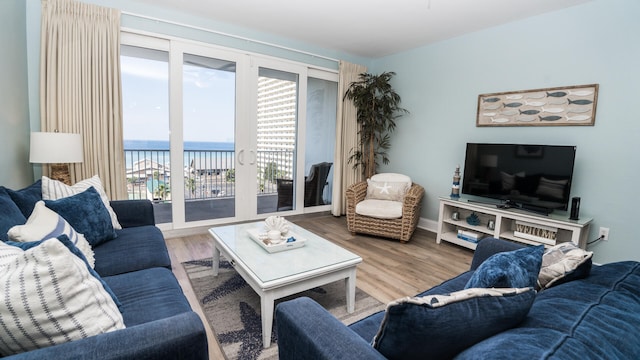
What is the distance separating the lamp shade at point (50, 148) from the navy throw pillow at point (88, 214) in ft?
1.95

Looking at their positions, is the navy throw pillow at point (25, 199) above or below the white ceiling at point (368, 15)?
below

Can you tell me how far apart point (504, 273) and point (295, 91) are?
391cm

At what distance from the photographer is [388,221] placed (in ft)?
12.1

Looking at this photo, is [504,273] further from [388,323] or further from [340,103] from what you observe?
[340,103]

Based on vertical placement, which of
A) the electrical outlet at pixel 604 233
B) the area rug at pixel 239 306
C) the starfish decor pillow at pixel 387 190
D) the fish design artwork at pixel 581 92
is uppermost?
the fish design artwork at pixel 581 92

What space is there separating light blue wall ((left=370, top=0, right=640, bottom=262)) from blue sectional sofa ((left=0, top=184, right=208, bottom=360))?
11.7ft

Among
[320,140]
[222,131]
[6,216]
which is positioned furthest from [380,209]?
[6,216]

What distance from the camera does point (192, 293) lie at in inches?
91.1

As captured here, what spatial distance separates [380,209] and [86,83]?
3.40 meters

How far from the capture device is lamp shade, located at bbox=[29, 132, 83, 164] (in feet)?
7.73

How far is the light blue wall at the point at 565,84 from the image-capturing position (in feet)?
8.80

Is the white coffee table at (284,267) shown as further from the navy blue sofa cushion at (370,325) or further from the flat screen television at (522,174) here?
the flat screen television at (522,174)

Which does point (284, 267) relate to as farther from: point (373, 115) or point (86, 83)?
point (373, 115)

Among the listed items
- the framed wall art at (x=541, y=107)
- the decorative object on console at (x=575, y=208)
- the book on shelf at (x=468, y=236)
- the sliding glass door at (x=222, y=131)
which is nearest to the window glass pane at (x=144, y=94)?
the sliding glass door at (x=222, y=131)
